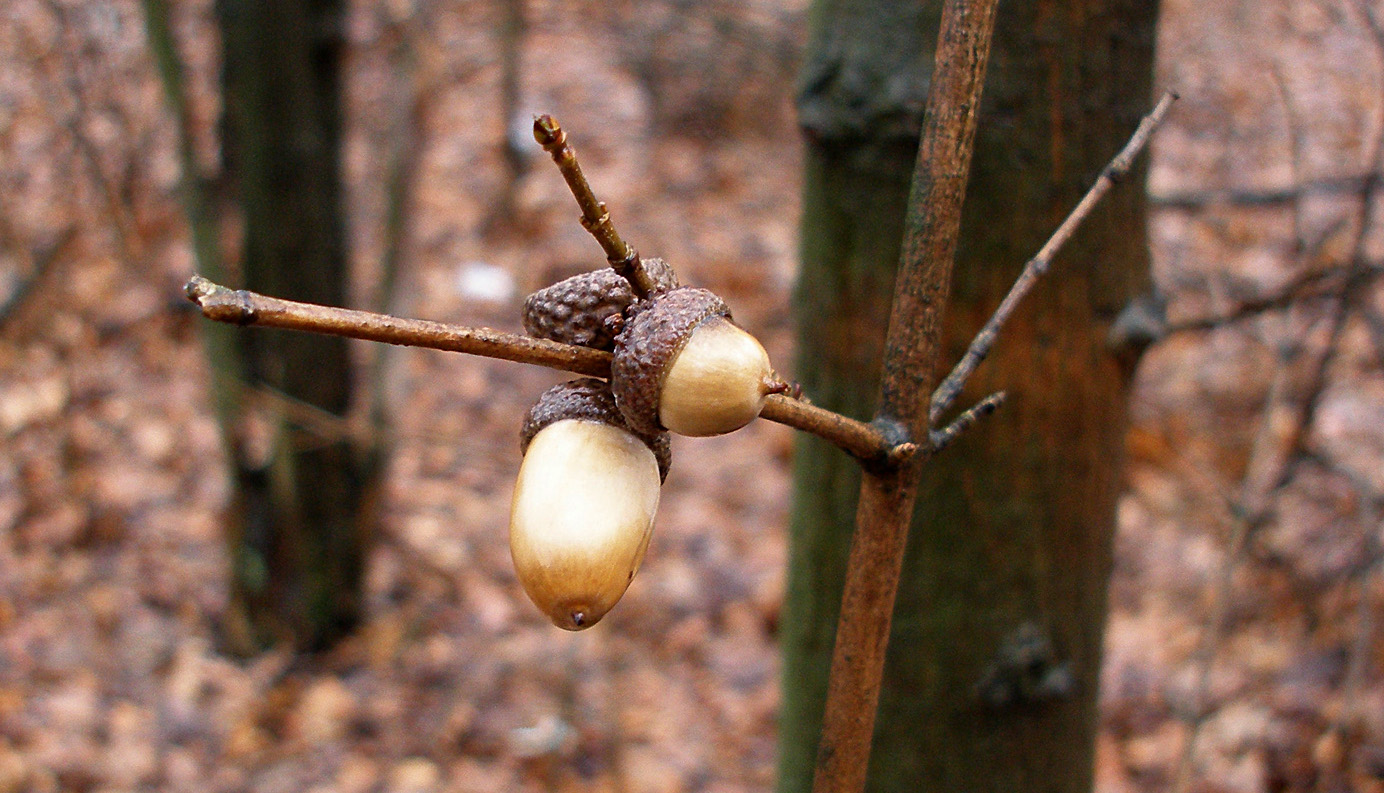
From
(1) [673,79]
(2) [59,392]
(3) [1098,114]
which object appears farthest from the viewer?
(1) [673,79]

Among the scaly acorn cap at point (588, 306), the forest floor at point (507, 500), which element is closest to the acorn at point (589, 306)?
the scaly acorn cap at point (588, 306)

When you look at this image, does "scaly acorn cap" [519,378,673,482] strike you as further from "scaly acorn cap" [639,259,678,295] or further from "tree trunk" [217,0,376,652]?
"tree trunk" [217,0,376,652]

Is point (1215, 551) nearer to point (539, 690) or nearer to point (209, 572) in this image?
point (539, 690)

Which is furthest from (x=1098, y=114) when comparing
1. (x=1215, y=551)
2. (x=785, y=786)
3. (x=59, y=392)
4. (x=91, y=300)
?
(x=91, y=300)

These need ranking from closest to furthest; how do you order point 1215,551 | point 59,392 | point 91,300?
point 1215,551 → point 59,392 → point 91,300

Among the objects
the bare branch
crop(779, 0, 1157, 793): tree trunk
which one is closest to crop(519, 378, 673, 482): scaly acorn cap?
the bare branch

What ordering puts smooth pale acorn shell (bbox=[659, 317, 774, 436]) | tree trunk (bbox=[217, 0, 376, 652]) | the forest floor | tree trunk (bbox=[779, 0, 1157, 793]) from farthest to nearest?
1. tree trunk (bbox=[217, 0, 376, 652])
2. the forest floor
3. tree trunk (bbox=[779, 0, 1157, 793])
4. smooth pale acorn shell (bbox=[659, 317, 774, 436])
